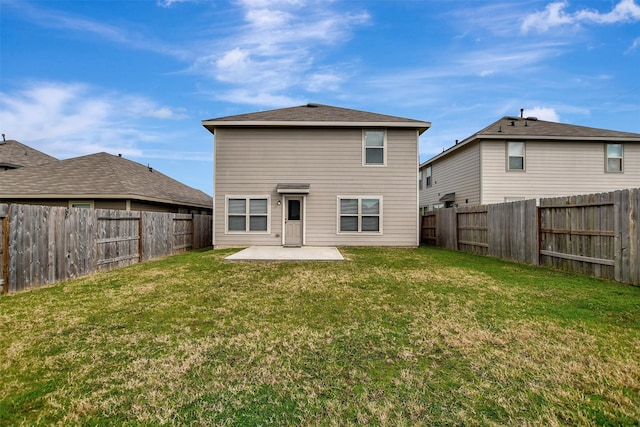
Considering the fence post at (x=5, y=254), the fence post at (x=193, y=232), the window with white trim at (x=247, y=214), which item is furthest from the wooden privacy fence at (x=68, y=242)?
the window with white trim at (x=247, y=214)

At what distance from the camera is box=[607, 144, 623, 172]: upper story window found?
1612 centimetres

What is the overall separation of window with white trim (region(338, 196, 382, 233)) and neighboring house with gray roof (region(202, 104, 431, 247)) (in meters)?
0.04

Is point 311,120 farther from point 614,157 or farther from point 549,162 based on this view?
point 614,157

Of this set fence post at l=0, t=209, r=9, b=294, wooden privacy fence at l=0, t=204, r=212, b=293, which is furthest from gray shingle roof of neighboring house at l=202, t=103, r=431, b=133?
fence post at l=0, t=209, r=9, b=294

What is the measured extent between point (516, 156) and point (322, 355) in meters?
16.3

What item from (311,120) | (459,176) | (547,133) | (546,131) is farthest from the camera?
(459,176)

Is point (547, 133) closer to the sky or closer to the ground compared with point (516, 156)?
closer to the sky

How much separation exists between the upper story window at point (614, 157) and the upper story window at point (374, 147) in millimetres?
11737

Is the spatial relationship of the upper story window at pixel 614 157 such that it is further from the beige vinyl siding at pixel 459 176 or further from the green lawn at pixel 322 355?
the green lawn at pixel 322 355

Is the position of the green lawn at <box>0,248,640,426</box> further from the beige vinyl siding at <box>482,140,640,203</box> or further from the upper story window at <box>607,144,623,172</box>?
the upper story window at <box>607,144,623,172</box>

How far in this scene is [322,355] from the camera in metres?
3.24

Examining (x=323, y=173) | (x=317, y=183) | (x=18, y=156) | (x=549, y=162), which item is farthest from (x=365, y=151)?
(x=18, y=156)

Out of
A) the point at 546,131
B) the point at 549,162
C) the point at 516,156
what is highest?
the point at 546,131

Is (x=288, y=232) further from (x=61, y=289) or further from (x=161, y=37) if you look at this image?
(x=161, y=37)
